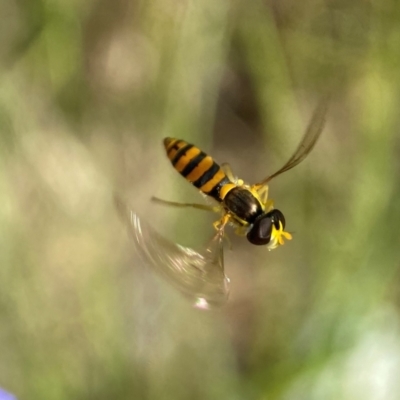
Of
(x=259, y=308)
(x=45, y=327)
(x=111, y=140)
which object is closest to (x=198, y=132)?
(x=111, y=140)

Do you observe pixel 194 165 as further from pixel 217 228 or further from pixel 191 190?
pixel 191 190

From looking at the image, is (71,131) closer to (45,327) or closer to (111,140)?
(111,140)

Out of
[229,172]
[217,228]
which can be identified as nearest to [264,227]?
[217,228]

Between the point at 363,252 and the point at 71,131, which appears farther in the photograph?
the point at 71,131

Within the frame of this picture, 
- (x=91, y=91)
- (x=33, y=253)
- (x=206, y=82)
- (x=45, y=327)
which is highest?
(x=206, y=82)

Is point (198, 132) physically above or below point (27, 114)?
above

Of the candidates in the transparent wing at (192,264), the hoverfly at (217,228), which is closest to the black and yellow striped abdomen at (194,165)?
the hoverfly at (217,228)

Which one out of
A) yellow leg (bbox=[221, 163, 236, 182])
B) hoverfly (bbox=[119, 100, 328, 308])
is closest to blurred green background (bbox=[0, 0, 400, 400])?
yellow leg (bbox=[221, 163, 236, 182])
